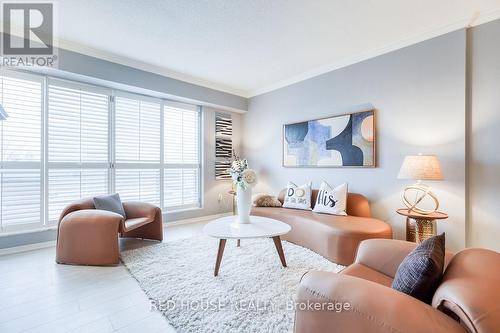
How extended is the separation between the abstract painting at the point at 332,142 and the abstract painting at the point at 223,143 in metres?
1.36

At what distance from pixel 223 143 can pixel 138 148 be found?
1716mm

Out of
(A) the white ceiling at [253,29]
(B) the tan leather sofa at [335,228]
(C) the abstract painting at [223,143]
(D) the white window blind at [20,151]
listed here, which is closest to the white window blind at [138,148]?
(A) the white ceiling at [253,29]

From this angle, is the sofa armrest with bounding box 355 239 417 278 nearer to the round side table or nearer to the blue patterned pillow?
the blue patterned pillow

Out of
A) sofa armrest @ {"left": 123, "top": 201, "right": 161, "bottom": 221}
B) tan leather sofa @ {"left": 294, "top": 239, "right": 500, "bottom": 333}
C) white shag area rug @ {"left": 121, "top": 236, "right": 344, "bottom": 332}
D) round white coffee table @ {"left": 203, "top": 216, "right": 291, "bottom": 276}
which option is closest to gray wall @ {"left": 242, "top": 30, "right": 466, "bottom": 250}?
white shag area rug @ {"left": 121, "top": 236, "right": 344, "bottom": 332}

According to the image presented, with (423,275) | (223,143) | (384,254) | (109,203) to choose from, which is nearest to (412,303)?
(423,275)

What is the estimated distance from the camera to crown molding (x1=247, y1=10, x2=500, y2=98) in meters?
2.42

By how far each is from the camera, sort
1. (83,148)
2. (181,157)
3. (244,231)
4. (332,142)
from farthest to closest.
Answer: (181,157) < (332,142) < (83,148) < (244,231)

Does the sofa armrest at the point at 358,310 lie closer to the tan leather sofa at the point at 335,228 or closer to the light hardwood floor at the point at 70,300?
the light hardwood floor at the point at 70,300

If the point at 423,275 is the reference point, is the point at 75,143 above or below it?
above

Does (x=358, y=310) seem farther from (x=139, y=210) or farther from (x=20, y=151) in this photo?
(x=20, y=151)

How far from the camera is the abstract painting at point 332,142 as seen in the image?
10.6 ft

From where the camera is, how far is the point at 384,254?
1.59m

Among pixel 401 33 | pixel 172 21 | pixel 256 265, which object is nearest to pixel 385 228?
pixel 256 265

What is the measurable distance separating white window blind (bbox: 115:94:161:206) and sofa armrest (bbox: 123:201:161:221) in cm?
57
